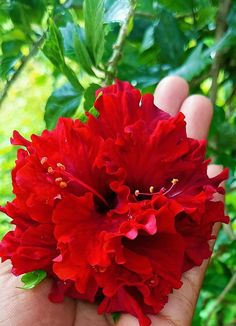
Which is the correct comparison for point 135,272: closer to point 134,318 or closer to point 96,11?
point 134,318

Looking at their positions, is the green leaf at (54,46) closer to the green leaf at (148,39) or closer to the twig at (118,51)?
the twig at (118,51)

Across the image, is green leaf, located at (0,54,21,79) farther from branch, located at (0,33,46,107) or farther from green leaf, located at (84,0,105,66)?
green leaf, located at (84,0,105,66)

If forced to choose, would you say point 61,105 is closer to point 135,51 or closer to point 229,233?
point 135,51

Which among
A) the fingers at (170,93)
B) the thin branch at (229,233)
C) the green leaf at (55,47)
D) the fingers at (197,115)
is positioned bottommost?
the thin branch at (229,233)

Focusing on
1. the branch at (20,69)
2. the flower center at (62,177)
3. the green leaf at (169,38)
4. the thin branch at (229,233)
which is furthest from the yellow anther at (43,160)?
the thin branch at (229,233)

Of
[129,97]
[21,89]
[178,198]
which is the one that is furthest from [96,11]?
[21,89]

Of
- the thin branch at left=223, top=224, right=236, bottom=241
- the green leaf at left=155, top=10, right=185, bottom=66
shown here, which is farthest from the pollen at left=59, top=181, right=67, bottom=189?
the thin branch at left=223, top=224, right=236, bottom=241
